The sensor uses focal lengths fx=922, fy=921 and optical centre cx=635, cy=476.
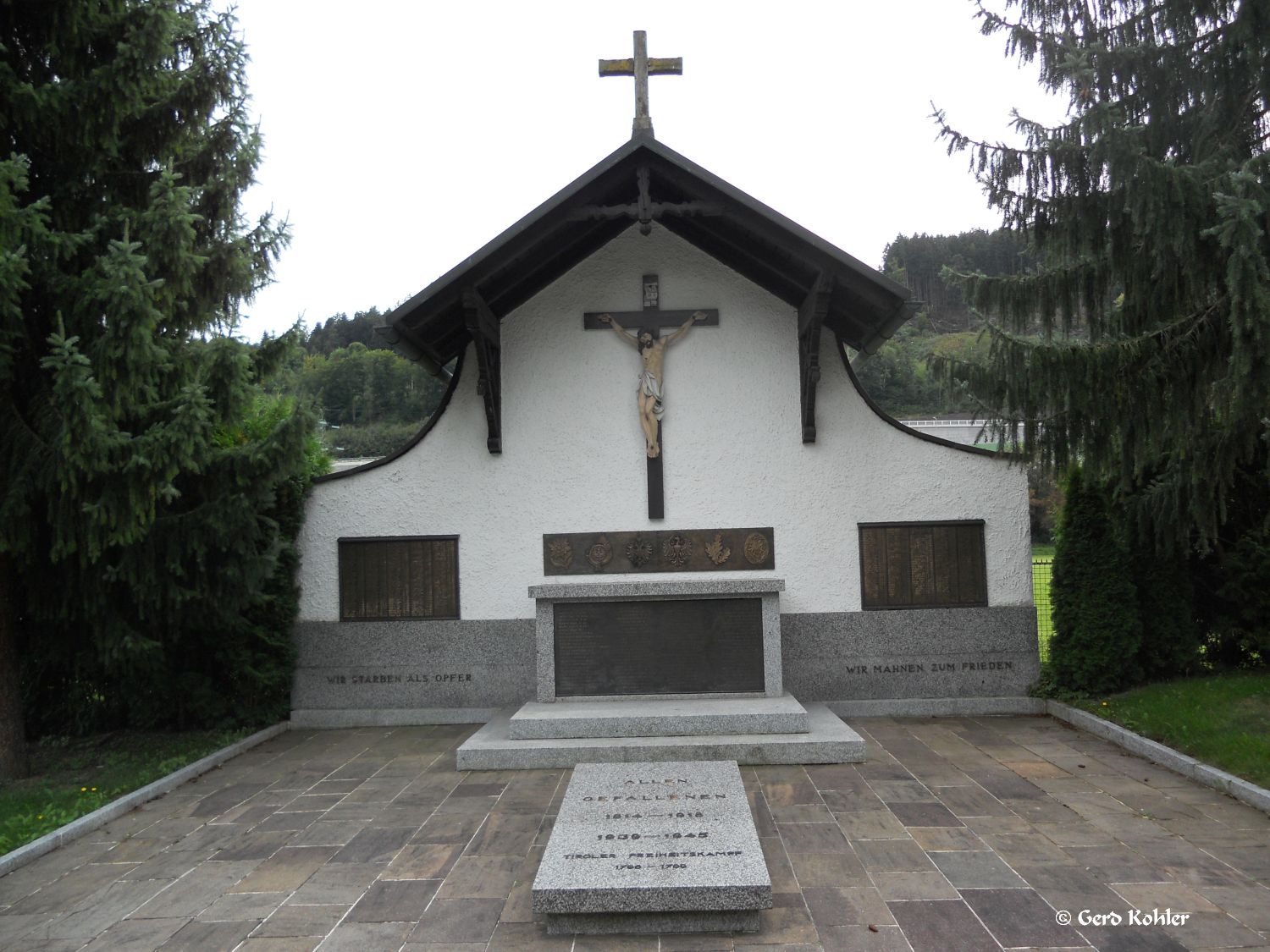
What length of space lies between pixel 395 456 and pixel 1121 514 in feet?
23.5

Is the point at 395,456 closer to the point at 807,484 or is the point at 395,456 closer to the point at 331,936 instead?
the point at 807,484

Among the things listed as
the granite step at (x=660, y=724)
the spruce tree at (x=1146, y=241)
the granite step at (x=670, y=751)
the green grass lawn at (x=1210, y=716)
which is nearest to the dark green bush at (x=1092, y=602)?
the green grass lawn at (x=1210, y=716)

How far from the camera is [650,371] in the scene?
365 inches

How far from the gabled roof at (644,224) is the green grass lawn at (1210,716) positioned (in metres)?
4.00

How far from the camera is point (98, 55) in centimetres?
714

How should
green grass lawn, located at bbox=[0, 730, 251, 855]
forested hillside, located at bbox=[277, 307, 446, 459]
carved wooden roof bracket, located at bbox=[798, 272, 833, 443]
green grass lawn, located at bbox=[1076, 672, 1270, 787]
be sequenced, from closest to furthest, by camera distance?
green grass lawn, located at bbox=[0, 730, 251, 855] → green grass lawn, located at bbox=[1076, 672, 1270, 787] → carved wooden roof bracket, located at bbox=[798, 272, 833, 443] → forested hillside, located at bbox=[277, 307, 446, 459]

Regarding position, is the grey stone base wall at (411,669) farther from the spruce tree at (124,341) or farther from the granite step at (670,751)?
the granite step at (670,751)

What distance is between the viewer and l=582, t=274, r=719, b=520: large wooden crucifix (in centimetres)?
922

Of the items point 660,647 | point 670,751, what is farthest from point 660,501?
point 670,751

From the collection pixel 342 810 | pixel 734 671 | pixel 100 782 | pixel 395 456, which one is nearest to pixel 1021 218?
pixel 734 671

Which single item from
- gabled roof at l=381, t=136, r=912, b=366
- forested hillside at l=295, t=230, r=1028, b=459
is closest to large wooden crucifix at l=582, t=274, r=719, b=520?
gabled roof at l=381, t=136, r=912, b=366

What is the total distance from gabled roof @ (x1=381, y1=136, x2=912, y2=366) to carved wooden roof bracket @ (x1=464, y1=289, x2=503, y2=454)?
21mm

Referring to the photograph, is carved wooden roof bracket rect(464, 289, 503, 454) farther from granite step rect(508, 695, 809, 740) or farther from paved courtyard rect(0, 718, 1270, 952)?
paved courtyard rect(0, 718, 1270, 952)

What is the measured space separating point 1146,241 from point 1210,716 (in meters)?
3.78
